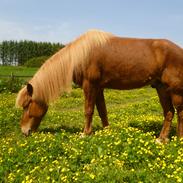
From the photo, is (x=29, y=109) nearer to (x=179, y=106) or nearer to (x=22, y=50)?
(x=179, y=106)

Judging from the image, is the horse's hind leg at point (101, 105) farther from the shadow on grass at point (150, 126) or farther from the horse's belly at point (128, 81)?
the shadow on grass at point (150, 126)

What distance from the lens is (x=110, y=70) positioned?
10258mm

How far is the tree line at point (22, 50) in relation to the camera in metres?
Result: 116

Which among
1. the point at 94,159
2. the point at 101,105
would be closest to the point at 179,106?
the point at 101,105

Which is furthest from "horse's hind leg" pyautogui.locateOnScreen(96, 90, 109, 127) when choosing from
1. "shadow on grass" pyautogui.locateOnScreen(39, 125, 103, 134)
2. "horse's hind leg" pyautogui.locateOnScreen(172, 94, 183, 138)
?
"horse's hind leg" pyautogui.locateOnScreen(172, 94, 183, 138)

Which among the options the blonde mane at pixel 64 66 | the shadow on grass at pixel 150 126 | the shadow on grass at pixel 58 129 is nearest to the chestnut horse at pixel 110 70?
the blonde mane at pixel 64 66

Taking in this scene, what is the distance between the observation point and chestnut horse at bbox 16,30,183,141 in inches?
394

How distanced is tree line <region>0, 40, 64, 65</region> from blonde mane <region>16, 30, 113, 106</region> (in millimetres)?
100080

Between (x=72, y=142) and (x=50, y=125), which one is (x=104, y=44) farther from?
(x=50, y=125)

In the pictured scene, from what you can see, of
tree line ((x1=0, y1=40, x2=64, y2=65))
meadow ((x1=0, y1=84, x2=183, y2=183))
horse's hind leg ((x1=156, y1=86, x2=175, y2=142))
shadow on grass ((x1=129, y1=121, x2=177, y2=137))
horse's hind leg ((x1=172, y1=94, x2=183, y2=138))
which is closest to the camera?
meadow ((x1=0, y1=84, x2=183, y2=183))

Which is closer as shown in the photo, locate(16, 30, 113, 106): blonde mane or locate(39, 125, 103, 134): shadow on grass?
locate(16, 30, 113, 106): blonde mane

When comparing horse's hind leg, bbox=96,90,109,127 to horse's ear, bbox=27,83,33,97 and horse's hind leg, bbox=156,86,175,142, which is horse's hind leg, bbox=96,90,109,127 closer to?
horse's hind leg, bbox=156,86,175,142

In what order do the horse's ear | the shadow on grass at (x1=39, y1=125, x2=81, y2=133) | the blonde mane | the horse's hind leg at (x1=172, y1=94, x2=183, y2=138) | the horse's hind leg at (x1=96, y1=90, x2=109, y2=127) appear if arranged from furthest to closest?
the shadow on grass at (x1=39, y1=125, x2=81, y2=133), the horse's hind leg at (x1=96, y1=90, x2=109, y2=127), the horse's ear, the blonde mane, the horse's hind leg at (x1=172, y1=94, x2=183, y2=138)

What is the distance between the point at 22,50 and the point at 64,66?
115 meters
